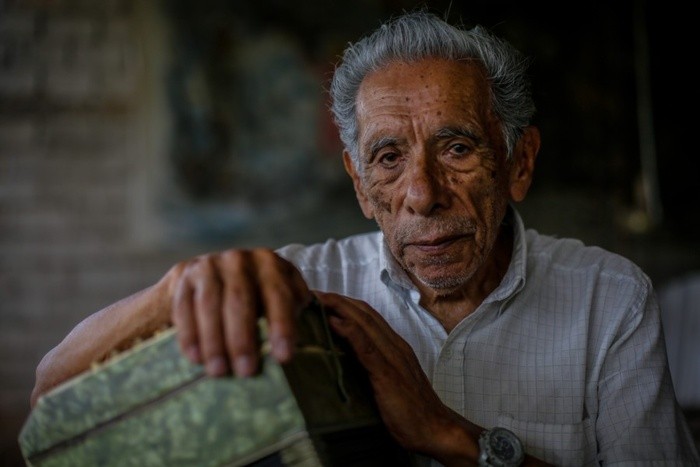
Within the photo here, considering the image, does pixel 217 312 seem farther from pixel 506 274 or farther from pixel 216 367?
pixel 506 274

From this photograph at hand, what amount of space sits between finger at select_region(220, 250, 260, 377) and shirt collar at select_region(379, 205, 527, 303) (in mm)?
843

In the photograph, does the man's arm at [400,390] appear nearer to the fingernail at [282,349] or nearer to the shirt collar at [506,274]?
the fingernail at [282,349]

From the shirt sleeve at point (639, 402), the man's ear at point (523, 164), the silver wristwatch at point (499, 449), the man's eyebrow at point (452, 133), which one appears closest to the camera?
the silver wristwatch at point (499, 449)

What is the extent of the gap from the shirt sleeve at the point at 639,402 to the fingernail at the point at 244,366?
102 centimetres

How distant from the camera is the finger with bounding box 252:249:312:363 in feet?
2.73

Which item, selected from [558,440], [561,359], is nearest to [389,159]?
[561,359]

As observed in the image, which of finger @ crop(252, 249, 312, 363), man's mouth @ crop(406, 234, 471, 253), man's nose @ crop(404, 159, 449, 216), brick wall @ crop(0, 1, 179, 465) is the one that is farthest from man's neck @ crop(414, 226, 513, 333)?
brick wall @ crop(0, 1, 179, 465)

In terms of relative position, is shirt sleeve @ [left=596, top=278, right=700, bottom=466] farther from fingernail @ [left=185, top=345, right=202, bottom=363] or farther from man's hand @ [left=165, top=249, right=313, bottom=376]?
fingernail @ [left=185, top=345, right=202, bottom=363]

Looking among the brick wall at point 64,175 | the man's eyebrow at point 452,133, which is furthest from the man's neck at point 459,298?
the brick wall at point 64,175

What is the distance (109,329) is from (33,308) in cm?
372

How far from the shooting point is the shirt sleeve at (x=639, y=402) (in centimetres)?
150

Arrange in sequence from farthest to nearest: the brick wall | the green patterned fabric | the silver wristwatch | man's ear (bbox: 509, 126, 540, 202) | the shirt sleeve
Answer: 1. the brick wall
2. man's ear (bbox: 509, 126, 540, 202)
3. the shirt sleeve
4. the silver wristwatch
5. the green patterned fabric

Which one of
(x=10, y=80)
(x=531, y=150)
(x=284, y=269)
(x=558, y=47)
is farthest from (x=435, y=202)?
(x=10, y=80)

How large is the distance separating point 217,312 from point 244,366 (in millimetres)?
90
